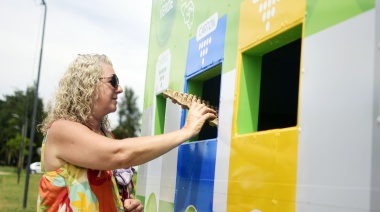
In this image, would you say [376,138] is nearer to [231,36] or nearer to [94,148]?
[94,148]

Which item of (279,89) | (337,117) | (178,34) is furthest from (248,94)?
(279,89)

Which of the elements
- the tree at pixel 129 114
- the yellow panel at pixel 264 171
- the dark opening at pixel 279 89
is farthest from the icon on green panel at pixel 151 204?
the tree at pixel 129 114

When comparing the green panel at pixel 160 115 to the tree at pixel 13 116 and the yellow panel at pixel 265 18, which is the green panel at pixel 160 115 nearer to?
the yellow panel at pixel 265 18

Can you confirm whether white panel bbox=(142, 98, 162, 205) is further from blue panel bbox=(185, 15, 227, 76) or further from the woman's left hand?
the woman's left hand

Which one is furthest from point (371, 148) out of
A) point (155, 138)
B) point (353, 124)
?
point (155, 138)

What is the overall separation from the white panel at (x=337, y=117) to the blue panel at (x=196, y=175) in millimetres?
1056

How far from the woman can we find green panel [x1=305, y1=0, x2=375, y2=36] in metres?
0.87

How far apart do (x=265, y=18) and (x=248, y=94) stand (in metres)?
0.45

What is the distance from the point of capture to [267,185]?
2.39 meters

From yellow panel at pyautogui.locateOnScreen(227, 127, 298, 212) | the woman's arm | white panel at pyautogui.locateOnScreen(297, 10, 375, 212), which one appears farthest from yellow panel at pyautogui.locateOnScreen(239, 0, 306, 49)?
the woman's arm

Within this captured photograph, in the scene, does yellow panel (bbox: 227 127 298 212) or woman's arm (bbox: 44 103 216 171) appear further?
woman's arm (bbox: 44 103 216 171)

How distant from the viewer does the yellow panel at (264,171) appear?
2.22 metres

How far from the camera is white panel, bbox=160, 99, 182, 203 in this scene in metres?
3.87

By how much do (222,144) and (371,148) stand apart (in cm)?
133
